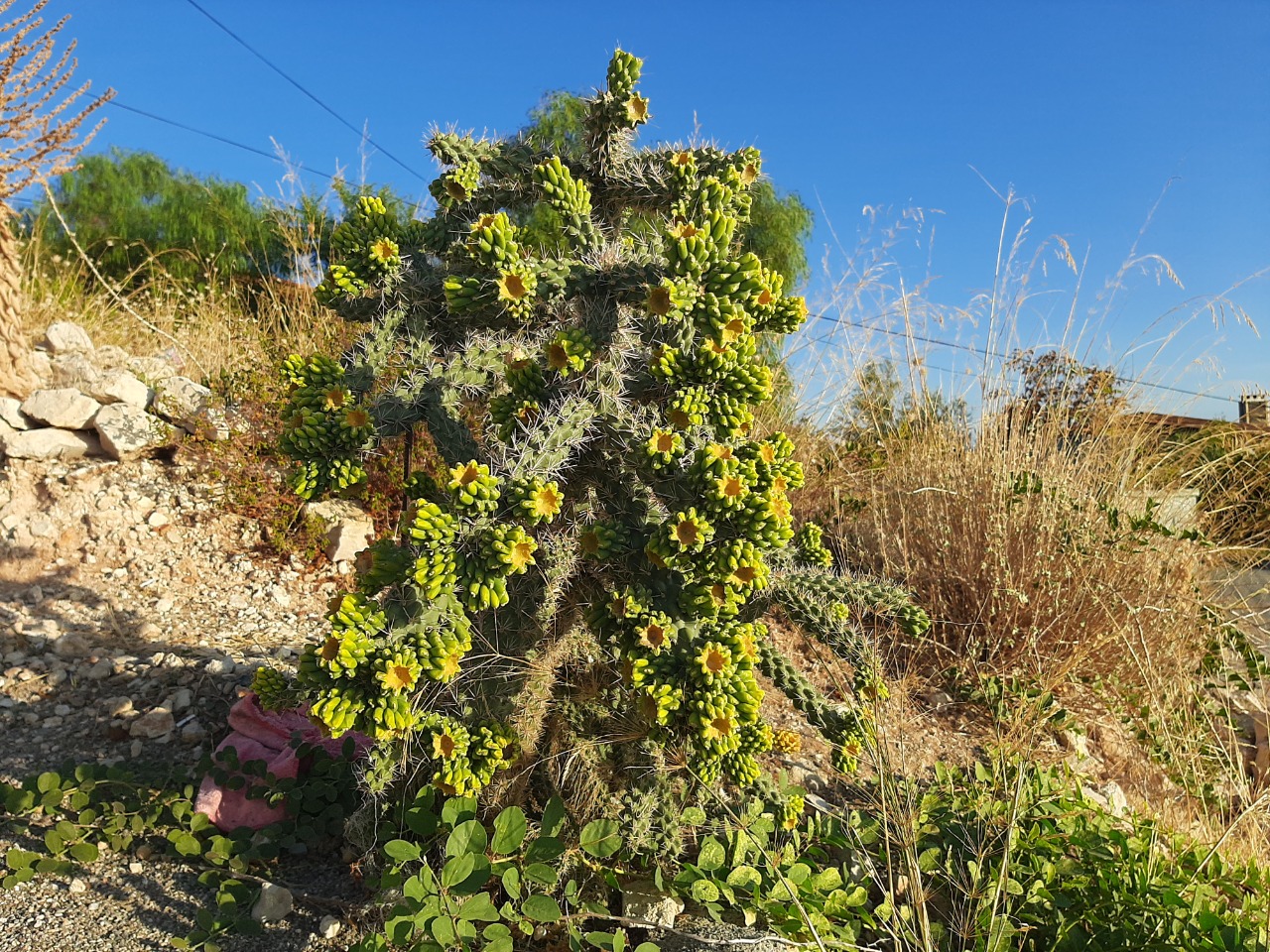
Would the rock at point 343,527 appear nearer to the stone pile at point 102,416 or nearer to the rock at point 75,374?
the stone pile at point 102,416

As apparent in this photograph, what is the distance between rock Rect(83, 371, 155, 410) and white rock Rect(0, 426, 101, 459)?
260mm

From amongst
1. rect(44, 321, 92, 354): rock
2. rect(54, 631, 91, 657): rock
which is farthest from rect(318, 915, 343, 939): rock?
rect(44, 321, 92, 354): rock

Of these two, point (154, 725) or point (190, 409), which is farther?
point (190, 409)

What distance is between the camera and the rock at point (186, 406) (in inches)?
171

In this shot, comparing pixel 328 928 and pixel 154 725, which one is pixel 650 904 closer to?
pixel 328 928

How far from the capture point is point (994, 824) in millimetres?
1847

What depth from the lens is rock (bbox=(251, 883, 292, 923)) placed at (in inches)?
65.4

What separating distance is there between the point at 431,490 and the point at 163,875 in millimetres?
1047

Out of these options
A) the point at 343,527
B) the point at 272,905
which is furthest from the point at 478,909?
the point at 343,527

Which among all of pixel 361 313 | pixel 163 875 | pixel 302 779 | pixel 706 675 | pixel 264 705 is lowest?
pixel 163 875

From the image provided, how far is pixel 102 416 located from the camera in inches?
170

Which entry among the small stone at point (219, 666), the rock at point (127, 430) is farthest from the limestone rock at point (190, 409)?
the small stone at point (219, 666)

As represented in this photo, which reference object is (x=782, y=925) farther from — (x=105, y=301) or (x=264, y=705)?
(x=105, y=301)

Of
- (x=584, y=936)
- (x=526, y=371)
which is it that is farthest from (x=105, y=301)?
(x=584, y=936)
